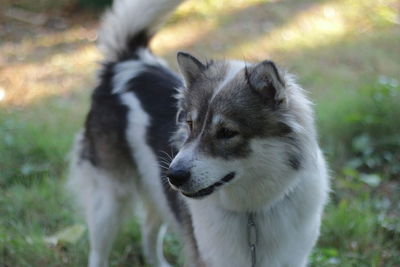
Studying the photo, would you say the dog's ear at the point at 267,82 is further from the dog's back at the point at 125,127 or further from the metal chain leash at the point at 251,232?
the dog's back at the point at 125,127

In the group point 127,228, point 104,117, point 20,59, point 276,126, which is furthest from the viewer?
point 20,59

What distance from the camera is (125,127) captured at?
3.19 m

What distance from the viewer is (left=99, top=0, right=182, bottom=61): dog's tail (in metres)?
3.22

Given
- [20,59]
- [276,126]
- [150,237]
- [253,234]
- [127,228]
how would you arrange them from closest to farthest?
1. [276,126]
2. [253,234]
3. [150,237]
4. [127,228]
5. [20,59]

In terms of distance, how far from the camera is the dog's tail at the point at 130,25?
10.6ft

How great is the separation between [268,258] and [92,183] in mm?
1433

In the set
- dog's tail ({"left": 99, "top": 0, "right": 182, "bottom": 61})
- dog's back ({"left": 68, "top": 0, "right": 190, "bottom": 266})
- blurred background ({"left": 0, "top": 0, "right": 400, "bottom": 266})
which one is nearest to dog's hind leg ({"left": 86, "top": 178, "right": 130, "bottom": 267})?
dog's back ({"left": 68, "top": 0, "right": 190, "bottom": 266})

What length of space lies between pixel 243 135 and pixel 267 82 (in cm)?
27

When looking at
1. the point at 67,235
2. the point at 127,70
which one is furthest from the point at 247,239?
the point at 67,235

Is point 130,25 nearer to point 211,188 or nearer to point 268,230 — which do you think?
point 211,188

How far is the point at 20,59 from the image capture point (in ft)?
22.6

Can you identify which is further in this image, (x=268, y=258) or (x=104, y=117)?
(x=104, y=117)

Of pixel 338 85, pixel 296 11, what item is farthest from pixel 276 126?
pixel 296 11

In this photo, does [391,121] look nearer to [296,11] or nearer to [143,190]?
[143,190]
